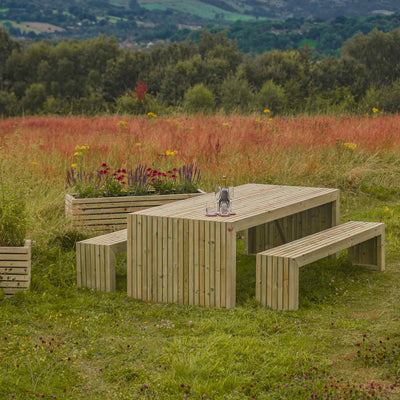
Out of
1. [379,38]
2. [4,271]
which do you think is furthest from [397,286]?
[379,38]

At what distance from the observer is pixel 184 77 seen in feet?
79.7

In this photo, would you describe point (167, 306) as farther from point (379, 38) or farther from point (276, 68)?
point (379, 38)

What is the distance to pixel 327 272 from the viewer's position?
5.08 m

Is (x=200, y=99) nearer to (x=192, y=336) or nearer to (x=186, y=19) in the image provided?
(x=192, y=336)

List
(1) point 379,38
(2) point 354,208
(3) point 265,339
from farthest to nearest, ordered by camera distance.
→ (1) point 379,38
(2) point 354,208
(3) point 265,339

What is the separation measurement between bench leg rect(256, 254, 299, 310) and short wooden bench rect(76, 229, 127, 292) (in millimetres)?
1122

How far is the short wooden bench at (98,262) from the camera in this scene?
4648 millimetres

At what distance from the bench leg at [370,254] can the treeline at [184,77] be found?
14.1 metres

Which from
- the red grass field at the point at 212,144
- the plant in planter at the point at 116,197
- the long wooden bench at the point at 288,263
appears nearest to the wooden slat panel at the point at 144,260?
the long wooden bench at the point at 288,263

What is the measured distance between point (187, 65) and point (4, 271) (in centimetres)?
2097

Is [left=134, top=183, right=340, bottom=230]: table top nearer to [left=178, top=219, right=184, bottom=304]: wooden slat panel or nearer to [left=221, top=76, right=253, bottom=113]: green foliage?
[left=178, top=219, right=184, bottom=304]: wooden slat panel

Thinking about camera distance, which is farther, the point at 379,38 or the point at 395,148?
the point at 379,38

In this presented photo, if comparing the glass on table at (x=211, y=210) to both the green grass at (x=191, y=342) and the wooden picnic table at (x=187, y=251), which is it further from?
the green grass at (x=191, y=342)

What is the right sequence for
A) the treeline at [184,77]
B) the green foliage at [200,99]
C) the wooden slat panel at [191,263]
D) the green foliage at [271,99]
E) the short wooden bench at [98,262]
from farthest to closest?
1. the treeline at [184,77]
2. the green foliage at [271,99]
3. the green foliage at [200,99]
4. the short wooden bench at [98,262]
5. the wooden slat panel at [191,263]
